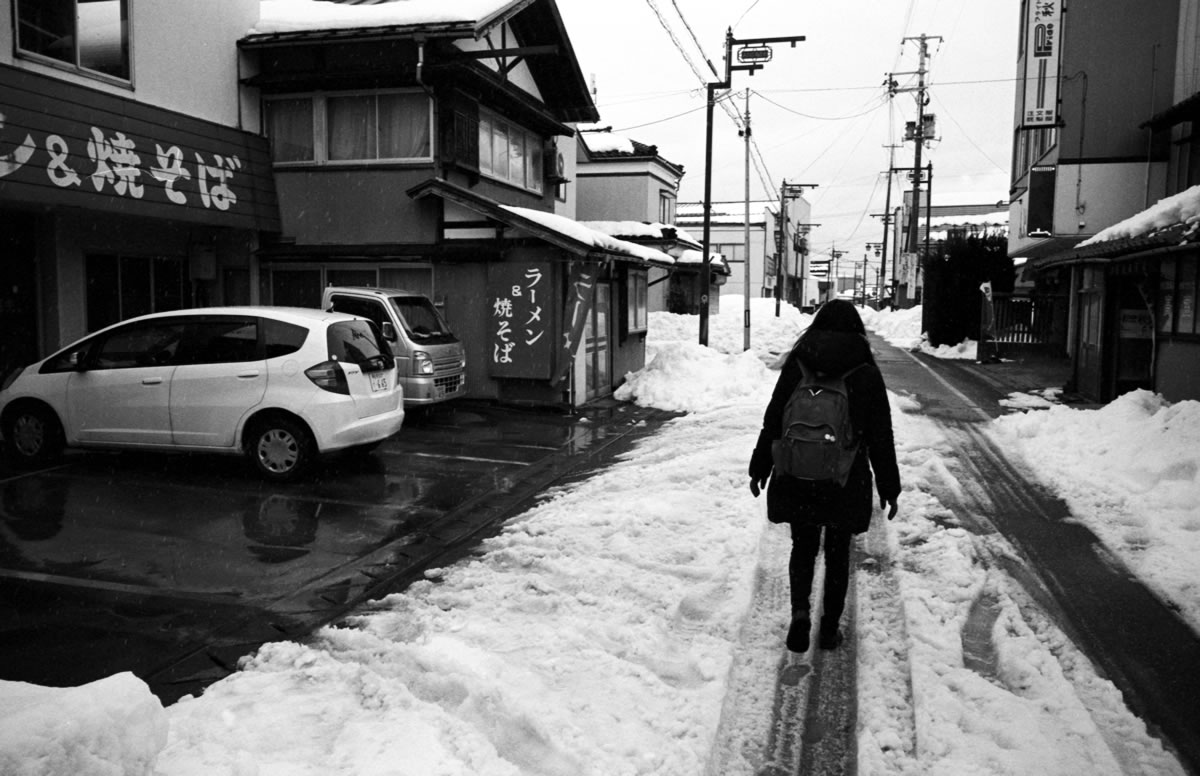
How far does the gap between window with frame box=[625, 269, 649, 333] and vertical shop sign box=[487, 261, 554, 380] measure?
13.6 ft

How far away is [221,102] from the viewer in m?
14.3

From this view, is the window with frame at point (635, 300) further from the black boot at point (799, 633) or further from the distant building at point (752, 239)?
the distant building at point (752, 239)

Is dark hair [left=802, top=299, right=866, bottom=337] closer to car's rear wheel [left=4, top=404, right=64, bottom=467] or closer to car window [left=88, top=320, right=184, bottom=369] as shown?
car window [left=88, top=320, right=184, bottom=369]

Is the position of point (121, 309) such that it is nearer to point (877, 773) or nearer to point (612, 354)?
point (612, 354)

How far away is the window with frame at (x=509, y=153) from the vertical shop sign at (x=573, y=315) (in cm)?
327

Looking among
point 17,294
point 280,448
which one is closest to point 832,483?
point 280,448

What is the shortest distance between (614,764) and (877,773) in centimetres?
109

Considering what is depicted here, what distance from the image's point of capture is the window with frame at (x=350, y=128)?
587 inches

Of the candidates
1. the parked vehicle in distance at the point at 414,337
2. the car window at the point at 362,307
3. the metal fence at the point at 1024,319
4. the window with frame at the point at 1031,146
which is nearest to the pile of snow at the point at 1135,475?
the parked vehicle in distance at the point at 414,337

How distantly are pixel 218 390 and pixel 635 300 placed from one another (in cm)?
1155

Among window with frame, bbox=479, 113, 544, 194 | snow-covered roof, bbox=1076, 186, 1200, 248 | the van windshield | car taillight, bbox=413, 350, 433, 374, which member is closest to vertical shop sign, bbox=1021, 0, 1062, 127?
snow-covered roof, bbox=1076, 186, 1200, 248

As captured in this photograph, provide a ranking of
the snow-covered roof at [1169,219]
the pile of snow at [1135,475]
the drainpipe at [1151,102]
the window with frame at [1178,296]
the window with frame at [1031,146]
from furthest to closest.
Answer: the window with frame at [1031,146], the drainpipe at [1151,102], the window with frame at [1178,296], the snow-covered roof at [1169,219], the pile of snow at [1135,475]

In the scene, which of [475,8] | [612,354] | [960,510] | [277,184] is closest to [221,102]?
[277,184]

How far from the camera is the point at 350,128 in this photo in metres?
15.2
